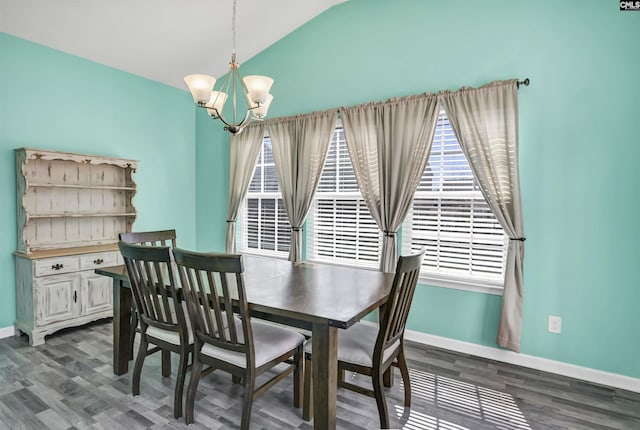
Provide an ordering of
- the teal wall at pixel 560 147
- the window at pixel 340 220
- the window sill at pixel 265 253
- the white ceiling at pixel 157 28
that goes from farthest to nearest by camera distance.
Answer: the window sill at pixel 265 253, the window at pixel 340 220, the white ceiling at pixel 157 28, the teal wall at pixel 560 147

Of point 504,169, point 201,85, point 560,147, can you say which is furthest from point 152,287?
point 560,147

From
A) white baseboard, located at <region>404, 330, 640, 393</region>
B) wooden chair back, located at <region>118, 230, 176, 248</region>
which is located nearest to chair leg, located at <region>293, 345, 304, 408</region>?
white baseboard, located at <region>404, 330, 640, 393</region>

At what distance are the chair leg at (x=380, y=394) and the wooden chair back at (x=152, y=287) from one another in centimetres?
112

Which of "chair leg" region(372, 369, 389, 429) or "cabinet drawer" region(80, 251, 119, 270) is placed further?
"cabinet drawer" region(80, 251, 119, 270)

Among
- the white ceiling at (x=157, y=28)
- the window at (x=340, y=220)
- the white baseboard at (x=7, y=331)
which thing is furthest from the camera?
the window at (x=340, y=220)

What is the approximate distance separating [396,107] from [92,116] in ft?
10.6

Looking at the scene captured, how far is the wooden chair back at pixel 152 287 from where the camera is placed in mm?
1951

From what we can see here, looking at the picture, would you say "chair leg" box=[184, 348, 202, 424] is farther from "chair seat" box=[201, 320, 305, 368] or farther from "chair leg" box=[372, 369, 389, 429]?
"chair leg" box=[372, 369, 389, 429]

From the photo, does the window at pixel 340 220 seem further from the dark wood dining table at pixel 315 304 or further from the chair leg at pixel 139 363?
the chair leg at pixel 139 363

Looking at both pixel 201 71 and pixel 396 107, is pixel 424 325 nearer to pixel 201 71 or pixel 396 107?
pixel 396 107

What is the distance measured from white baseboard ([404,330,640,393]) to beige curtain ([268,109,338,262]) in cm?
159

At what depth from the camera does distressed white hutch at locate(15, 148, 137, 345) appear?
10.3 ft

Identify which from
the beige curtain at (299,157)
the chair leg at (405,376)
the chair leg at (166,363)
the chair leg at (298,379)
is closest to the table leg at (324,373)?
the chair leg at (298,379)

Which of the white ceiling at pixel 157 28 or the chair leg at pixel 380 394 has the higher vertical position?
the white ceiling at pixel 157 28
